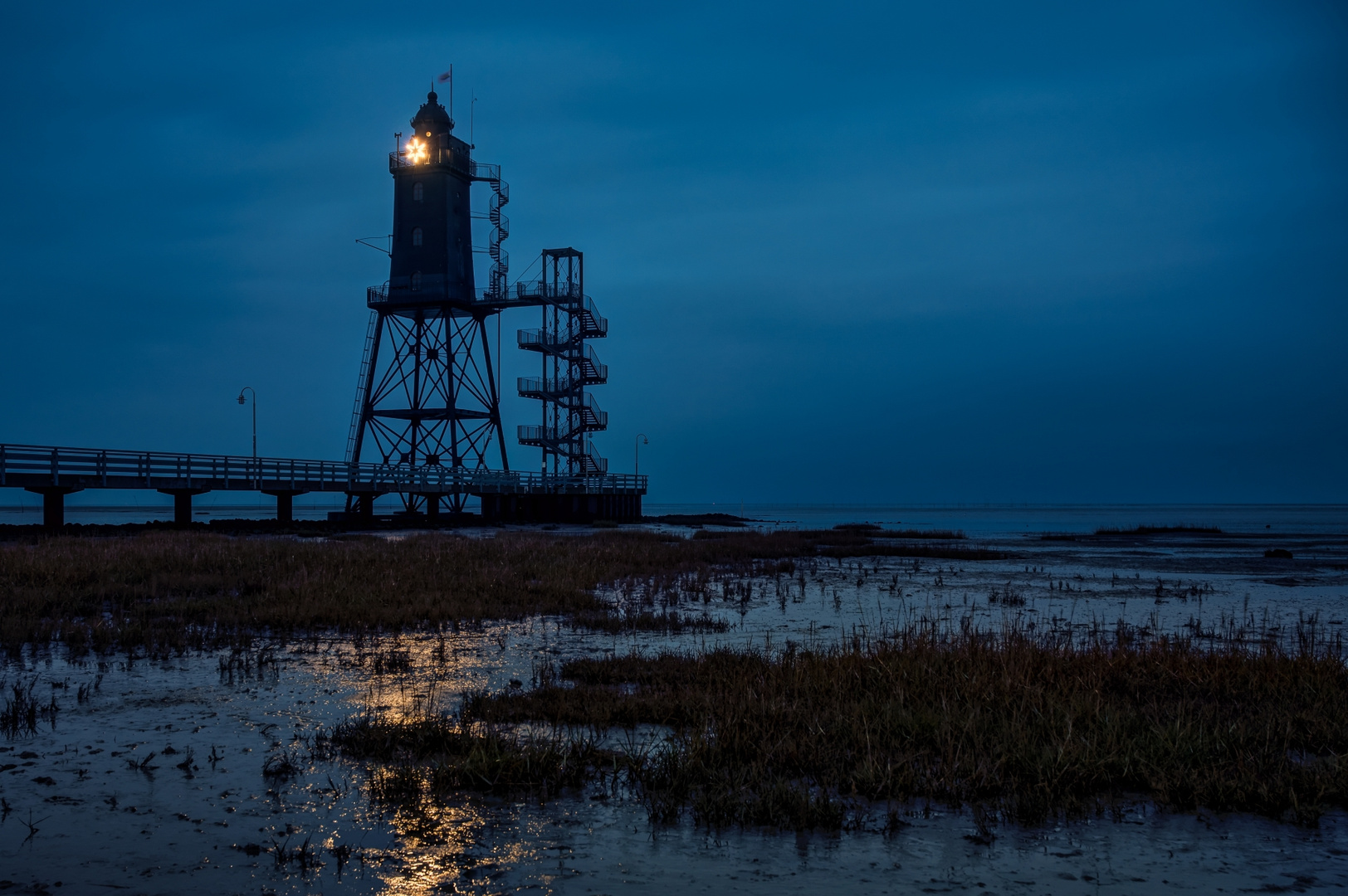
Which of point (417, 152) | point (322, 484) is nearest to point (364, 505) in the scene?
point (322, 484)

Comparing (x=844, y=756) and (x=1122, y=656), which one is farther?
(x=1122, y=656)

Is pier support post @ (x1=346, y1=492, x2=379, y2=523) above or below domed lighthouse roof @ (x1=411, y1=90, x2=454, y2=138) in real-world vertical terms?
below

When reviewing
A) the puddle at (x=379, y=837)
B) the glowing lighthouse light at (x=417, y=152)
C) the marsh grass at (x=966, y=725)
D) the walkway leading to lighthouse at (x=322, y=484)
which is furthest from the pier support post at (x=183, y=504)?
the marsh grass at (x=966, y=725)

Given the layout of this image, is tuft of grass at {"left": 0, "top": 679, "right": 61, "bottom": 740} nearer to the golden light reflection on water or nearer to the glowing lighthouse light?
the golden light reflection on water

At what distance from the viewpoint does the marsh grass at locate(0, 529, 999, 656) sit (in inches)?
484

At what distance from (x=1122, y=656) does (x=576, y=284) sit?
51326 mm

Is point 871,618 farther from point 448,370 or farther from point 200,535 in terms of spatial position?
point 448,370

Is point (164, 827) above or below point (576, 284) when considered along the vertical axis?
below

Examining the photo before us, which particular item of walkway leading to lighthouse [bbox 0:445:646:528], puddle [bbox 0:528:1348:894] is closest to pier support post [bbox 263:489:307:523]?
walkway leading to lighthouse [bbox 0:445:646:528]

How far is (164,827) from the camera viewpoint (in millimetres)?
5324

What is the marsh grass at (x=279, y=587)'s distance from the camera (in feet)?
40.3

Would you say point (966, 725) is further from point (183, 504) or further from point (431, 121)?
point (431, 121)

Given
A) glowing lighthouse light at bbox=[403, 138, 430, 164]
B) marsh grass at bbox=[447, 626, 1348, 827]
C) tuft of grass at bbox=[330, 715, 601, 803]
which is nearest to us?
marsh grass at bbox=[447, 626, 1348, 827]

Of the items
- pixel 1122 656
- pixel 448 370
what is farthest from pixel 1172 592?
pixel 448 370
